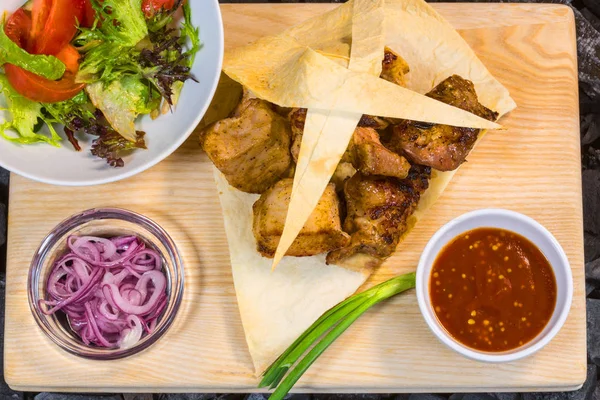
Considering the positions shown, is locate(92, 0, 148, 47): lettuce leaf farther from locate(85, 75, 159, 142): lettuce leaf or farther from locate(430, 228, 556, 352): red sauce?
locate(430, 228, 556, 352): red sauce

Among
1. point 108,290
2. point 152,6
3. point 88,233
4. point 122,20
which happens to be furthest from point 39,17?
point 108,290

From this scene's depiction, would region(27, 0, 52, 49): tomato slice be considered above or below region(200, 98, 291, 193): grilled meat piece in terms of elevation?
above

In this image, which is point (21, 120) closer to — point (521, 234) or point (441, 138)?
point (441, 138)

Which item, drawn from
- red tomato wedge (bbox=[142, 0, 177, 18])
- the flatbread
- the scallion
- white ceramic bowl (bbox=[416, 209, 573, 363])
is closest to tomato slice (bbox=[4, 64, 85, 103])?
red tomato wedge (bbox=[142, 0, 177, 18])

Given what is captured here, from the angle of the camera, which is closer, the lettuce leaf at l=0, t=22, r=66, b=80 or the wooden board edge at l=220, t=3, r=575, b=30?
the lettuce leaf at l=0, t=22, r=66, b=80

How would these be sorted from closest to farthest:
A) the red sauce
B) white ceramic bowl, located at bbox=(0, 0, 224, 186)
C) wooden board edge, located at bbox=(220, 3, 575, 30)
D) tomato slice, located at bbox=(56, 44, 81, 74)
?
tomato slice, located at bbox=(56, 44, 81, 74), white ceramic bowl, located at bbox=(0, 0, 224, 186), the red sauce, wooden board edge, located at bbox=(220, 3, 575, 30)

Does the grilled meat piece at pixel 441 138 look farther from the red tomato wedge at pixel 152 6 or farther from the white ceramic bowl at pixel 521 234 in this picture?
the red tomato wedge at pixel 152 6

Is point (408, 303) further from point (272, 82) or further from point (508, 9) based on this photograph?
point (508, 9)

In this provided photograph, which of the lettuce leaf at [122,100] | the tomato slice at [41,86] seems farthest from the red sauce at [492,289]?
the tomato slice at [41,86]
